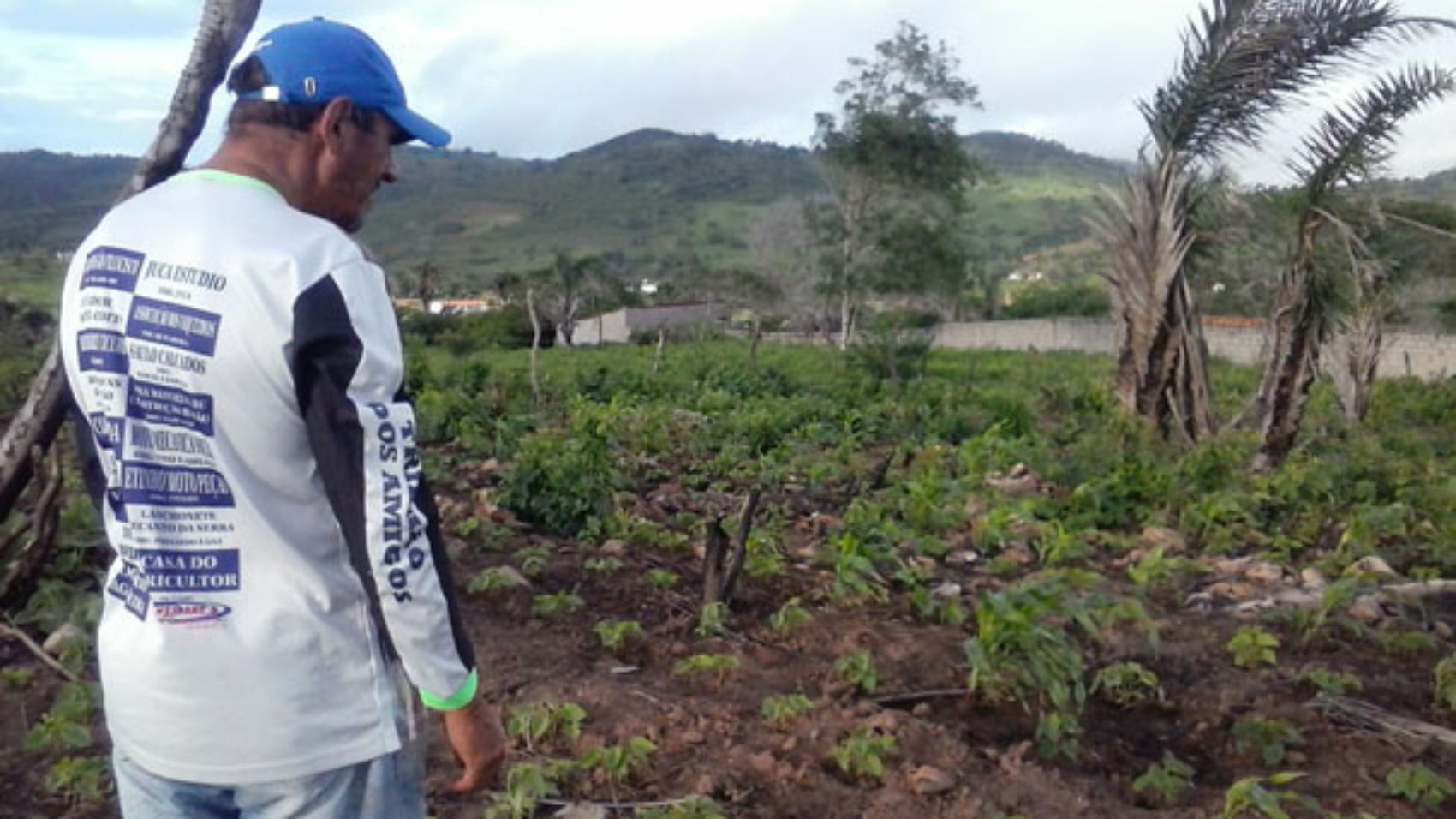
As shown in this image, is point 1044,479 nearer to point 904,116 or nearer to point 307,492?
point 307,492

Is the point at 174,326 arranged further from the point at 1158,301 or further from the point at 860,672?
the point at 1158,301

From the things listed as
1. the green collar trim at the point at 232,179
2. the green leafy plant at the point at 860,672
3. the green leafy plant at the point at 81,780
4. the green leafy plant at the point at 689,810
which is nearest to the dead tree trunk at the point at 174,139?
the green leafy plant at the point at 81,780

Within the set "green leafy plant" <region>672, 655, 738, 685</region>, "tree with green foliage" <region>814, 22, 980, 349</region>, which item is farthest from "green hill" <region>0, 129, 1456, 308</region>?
"green leafy plant" <region>672, 655, 738, 685</region>

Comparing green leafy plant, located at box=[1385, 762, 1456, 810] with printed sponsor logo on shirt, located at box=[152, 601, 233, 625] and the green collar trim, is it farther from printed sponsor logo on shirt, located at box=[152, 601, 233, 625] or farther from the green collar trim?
the green collar trim

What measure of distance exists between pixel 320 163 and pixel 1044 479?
22.0 ft

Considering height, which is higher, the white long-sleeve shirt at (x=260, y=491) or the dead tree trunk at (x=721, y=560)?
the white long-sleeve shirt at (x=260, y=491)

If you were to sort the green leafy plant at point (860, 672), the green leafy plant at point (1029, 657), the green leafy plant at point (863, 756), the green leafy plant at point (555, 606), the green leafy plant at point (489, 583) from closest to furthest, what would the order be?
the green leafy plant at point (863, 756), the green leafy plant at point (1029, 657), the green leafy plant at point (860, 672), the green leafy plant at point (555, 606), the green leafy plant at point (489, 583)

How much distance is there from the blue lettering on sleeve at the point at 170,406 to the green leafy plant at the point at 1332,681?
3712 millimetres

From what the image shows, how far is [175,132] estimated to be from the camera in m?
4.59

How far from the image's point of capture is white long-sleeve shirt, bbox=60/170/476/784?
1849mm

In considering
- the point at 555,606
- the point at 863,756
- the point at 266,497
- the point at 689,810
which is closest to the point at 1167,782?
the point at 863,756

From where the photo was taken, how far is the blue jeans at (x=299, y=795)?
1.93 m

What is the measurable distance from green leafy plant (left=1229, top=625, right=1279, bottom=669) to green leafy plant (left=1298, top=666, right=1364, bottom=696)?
7.1 inches

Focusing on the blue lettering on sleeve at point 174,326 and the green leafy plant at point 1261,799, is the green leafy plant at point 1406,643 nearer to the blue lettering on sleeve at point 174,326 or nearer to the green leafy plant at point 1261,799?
the green leafy plant at point 1261,799
